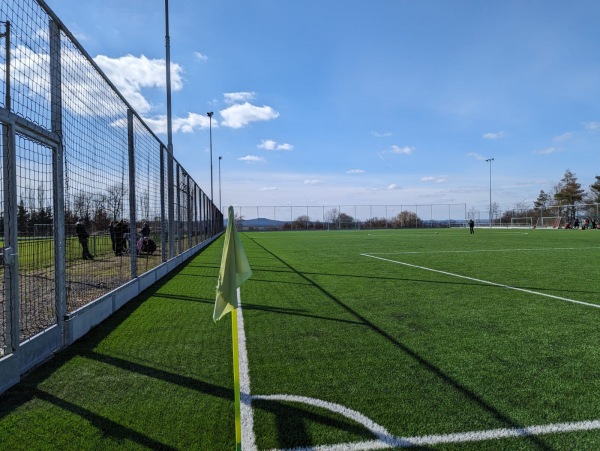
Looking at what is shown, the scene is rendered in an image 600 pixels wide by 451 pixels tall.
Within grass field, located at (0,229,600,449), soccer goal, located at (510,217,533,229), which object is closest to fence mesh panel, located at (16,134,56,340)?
grass field, located at (0,229,600,449)

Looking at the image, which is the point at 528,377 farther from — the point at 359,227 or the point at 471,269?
the point at 359,227

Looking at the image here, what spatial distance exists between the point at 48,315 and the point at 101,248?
1.76 m

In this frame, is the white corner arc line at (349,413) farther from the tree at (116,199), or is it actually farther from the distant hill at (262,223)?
the distant hill at (262,223)

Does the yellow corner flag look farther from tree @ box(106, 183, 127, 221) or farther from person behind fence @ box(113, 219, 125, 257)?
person behind fence @ box(113, 219, 125, 257)

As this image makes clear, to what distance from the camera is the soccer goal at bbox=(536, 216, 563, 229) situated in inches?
1950

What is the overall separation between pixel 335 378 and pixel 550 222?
58964 mm

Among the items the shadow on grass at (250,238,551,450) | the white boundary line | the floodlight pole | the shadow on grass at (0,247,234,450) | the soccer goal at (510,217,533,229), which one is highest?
the floodlight pole

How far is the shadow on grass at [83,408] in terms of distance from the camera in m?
2.61

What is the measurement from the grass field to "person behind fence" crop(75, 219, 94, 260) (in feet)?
3.68

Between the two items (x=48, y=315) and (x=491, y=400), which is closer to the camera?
(x=491, y=400)

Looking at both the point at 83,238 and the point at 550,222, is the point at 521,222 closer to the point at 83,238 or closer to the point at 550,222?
the point at 550,222

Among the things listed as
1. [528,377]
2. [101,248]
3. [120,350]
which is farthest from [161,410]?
[101,248]

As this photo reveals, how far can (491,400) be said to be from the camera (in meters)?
2.91

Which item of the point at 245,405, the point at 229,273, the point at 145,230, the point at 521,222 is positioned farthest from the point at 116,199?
the point at 521,222
